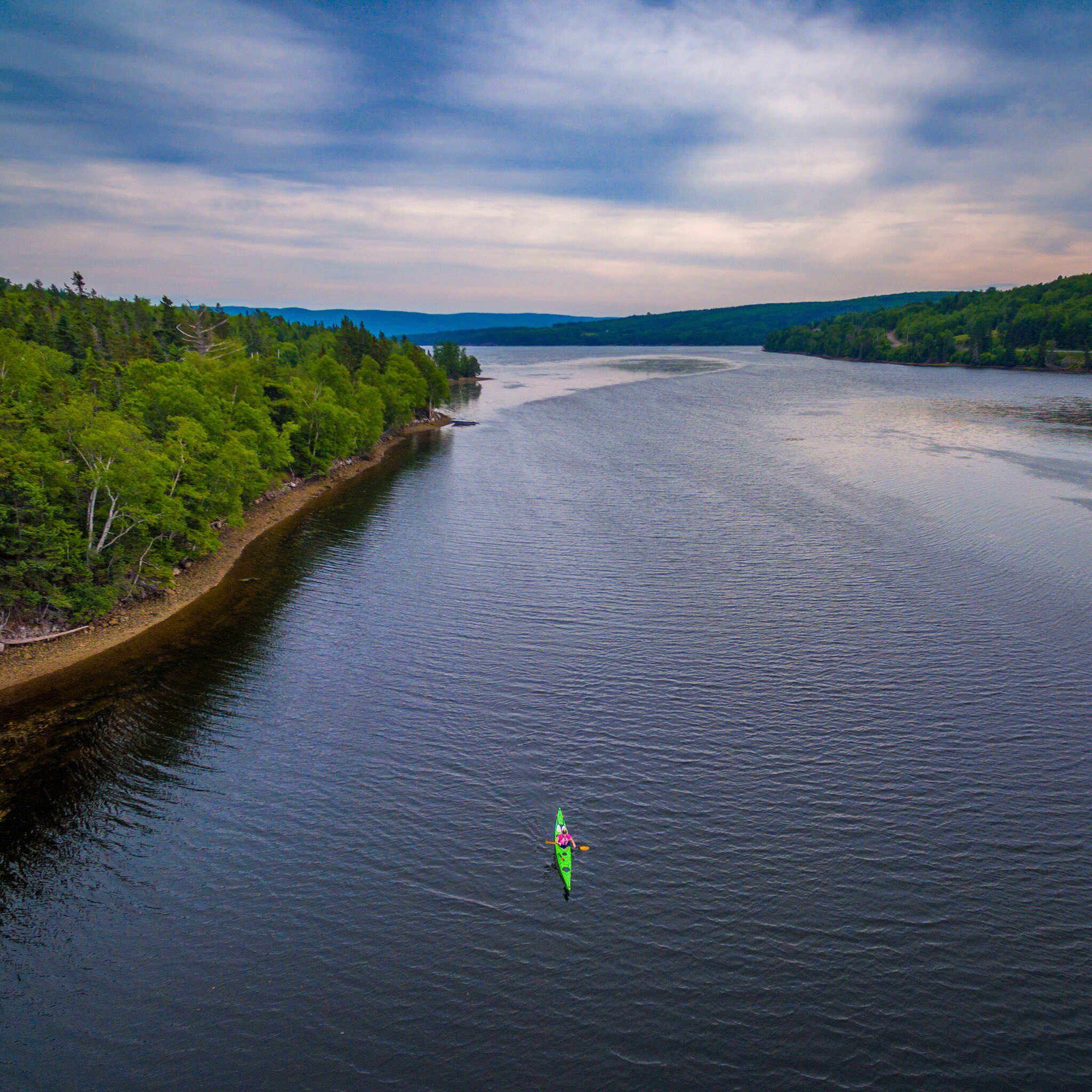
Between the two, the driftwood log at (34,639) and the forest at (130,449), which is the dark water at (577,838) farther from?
the forest at (130,449)

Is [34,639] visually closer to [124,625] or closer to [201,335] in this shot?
[124,625]

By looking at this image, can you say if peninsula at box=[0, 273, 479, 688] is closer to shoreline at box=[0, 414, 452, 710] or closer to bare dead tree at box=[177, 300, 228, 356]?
shoreline at box=[0, 414, 452, 710]

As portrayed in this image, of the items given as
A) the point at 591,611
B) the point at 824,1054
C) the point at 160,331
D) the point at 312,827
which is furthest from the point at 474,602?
the point at 160,331

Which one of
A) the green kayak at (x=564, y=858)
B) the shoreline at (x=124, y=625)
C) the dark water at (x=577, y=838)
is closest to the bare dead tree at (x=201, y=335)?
the shoreline at (x=124, y=625)

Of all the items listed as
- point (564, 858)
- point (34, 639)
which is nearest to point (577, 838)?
point (564, 858)

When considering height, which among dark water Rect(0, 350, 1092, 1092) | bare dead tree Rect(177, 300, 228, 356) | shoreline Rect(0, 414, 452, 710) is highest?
bare dead tree Rect(177, 300, 228, 356)

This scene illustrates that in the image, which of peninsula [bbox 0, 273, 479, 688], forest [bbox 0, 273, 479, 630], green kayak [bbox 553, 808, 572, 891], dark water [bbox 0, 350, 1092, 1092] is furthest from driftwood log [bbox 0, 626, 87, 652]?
green kayak [bbox 553, 808, 572, 891]

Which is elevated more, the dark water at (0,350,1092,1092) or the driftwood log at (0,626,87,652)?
the driftwood log at (0,626,87,652)
